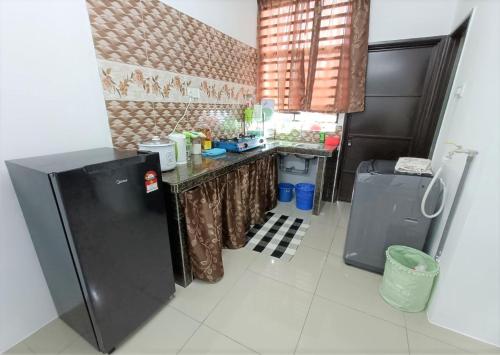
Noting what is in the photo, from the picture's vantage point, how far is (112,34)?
4.77 feet

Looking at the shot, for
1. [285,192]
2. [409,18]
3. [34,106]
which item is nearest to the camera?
[34,106]

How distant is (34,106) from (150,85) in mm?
745

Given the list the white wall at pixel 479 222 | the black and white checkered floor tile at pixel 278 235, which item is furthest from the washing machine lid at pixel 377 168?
the black and white checkered floor tile at pixel 278 235

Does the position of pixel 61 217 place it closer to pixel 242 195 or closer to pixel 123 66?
pixel 123 66

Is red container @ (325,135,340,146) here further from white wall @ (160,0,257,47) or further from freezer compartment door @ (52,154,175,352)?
freezer compartment door @ (52,154,175,352)

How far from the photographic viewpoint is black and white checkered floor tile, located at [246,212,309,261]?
7.02ft

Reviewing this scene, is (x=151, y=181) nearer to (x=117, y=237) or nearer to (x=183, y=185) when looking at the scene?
(x=183, y=185)

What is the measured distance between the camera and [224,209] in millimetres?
2025

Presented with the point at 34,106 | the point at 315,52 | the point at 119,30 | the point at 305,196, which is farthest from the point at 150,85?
the point at 305,196

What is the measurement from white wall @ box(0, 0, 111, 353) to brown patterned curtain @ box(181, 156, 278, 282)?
0.82m

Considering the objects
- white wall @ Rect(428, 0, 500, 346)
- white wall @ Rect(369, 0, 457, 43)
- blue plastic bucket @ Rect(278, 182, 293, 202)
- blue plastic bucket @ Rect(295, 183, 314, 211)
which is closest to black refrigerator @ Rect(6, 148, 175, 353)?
white wall @ Rect(428, 0, 500, 346)

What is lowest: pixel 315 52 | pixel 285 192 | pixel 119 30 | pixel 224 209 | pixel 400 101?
pixel 285 192

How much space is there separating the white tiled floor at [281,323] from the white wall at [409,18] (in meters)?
2.54

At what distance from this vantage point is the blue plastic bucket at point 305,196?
290cm
